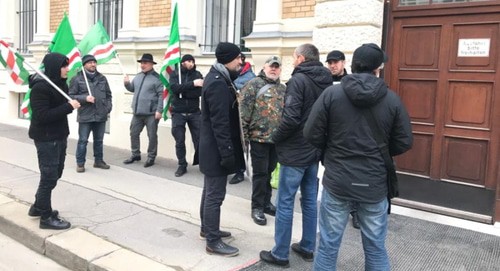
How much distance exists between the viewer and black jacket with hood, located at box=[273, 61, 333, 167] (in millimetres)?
3736

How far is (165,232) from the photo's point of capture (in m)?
4.61

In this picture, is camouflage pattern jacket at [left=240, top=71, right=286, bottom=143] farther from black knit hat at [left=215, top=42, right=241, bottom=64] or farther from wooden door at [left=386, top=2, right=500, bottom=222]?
wooden door at [left=386, top=2, right=500, bottom=222]

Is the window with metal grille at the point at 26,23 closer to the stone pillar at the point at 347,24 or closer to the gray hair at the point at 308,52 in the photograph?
the stone pillar at the point at 347,24

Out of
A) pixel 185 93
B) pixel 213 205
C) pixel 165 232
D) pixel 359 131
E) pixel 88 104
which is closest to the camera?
pixel 359 131

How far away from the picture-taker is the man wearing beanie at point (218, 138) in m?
3.89

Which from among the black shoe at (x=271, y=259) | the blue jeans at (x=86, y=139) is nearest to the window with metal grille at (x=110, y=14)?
the blue jeans at (x=86, y=139)

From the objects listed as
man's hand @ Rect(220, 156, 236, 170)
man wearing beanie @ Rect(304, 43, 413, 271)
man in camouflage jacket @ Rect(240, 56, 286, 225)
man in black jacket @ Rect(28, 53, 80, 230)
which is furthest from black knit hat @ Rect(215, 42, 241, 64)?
man in black jacket @ Rect(28, 53, 80, 230)

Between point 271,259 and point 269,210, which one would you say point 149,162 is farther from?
point 271,259

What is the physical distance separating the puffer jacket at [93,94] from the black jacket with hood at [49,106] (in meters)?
2.31

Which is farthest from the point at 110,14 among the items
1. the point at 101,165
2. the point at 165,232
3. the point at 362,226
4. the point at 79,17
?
the point at 362,226

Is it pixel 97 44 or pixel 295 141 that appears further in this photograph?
pixel 97 44

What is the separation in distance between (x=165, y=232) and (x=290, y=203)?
4.79 ft

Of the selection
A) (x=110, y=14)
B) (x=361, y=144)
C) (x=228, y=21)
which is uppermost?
(x=110, y=14)

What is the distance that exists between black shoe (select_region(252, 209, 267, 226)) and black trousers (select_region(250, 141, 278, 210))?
0.04 meters
